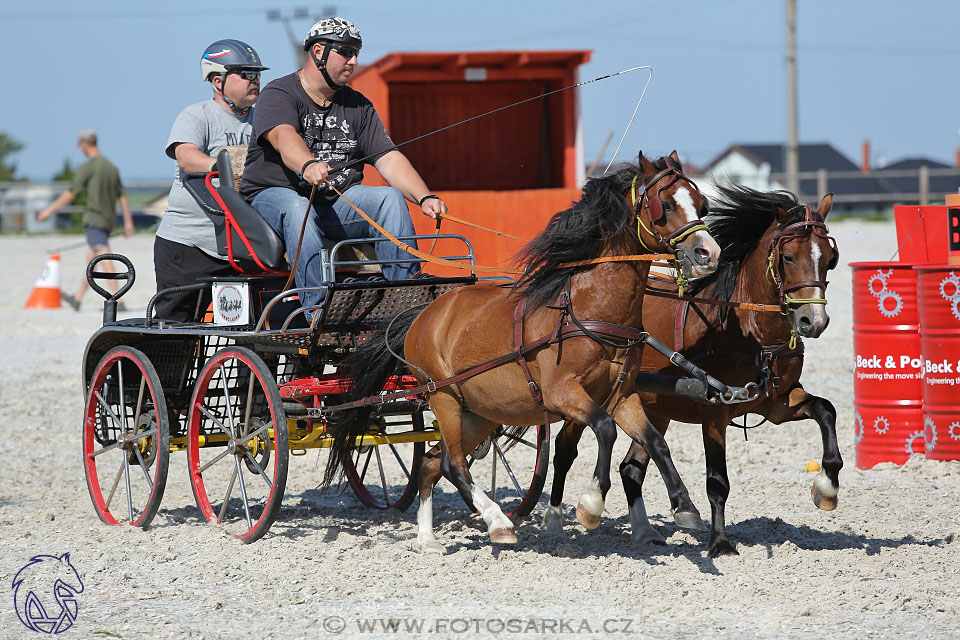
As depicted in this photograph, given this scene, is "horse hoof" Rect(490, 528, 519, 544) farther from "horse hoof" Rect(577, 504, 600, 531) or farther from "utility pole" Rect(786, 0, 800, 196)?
"utility pole" Rect(786, 0, 800, 196)

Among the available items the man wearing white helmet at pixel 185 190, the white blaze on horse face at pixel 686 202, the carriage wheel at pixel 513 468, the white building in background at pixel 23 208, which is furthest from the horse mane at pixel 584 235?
the white building in background at pixel 23 208

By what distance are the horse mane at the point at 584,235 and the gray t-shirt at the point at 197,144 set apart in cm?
221

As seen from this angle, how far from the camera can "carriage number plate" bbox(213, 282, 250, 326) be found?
6.02 meters

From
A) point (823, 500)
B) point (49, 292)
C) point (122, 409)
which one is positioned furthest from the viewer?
point (49, 292)

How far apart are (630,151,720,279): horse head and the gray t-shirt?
8.88ft

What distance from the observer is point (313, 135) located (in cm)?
614

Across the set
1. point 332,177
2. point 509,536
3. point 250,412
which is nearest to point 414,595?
point 509,536

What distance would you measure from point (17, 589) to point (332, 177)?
2.54m

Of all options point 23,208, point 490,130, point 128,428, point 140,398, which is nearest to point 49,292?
point 490,130

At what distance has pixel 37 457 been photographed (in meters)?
8.48

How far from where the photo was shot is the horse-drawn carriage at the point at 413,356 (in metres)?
5.09

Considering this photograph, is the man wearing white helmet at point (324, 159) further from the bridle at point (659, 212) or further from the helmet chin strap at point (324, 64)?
the bridle at point (659, 212)

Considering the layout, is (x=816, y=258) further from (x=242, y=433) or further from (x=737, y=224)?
(x=242, y=433)

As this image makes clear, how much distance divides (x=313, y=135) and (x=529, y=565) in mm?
2483
